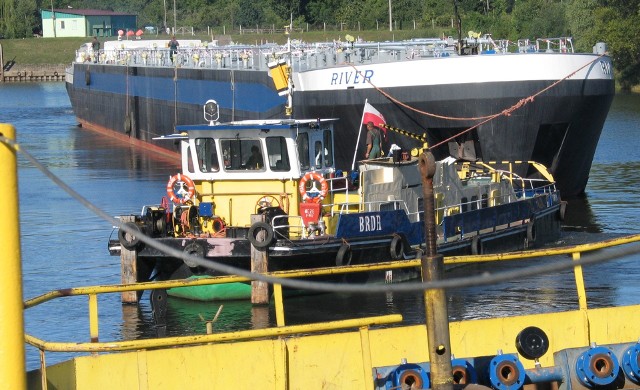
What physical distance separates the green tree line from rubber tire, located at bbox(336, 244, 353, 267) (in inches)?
1074

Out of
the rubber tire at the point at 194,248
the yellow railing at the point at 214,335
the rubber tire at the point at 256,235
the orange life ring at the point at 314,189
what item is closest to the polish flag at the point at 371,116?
the orange life ring at the point at 314,189

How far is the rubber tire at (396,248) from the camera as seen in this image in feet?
59.8

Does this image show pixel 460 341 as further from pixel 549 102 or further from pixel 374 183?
pixel 549 102

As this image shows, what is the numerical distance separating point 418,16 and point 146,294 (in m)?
82.0

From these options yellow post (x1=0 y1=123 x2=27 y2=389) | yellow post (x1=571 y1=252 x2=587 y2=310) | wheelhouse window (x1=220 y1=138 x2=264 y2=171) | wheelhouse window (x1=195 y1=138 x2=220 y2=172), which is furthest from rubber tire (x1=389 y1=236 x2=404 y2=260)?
yellow post (x1=0 y1=123 x2=27 y2=389)

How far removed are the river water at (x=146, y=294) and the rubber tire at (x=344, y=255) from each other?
0.72 metres

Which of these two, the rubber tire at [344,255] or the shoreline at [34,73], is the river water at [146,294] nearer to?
the rubber tire at [344,255]

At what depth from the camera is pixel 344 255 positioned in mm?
17688

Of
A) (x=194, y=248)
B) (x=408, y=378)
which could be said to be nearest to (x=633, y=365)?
(x=408, y=378)

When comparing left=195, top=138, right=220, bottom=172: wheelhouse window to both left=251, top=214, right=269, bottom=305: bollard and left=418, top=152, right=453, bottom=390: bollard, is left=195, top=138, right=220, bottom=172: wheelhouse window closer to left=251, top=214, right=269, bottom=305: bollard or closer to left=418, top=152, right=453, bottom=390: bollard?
left=251, top=214, right=269, bottom=305: bollard

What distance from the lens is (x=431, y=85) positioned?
28.7 m

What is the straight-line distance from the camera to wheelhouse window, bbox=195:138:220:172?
1923 centimetres

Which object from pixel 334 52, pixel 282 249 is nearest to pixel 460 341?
pixel 282 249

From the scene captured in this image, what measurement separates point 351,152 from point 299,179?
11631 millimetres
